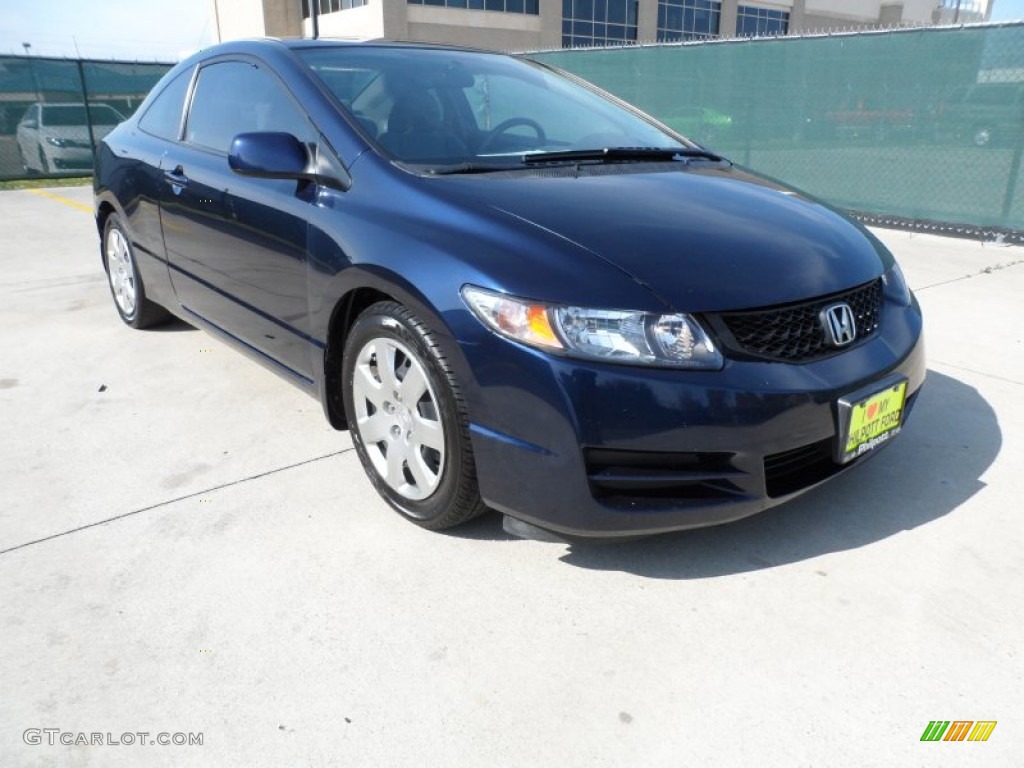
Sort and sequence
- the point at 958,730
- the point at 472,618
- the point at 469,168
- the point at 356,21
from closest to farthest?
the point at 958,730 → the point at 472,618 → the point at 469,168 → the point at 356,21

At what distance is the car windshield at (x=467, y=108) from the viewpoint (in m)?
2.74

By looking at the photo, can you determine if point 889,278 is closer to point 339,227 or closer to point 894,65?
point 339,227

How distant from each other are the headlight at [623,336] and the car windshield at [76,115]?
47.0ft

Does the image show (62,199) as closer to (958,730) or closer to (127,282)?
(127,282)

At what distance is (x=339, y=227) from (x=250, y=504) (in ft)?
3.30

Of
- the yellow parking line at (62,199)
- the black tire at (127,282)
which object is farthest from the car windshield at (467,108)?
the yellow parking line at (62,199)

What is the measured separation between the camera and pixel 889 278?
2695 mm

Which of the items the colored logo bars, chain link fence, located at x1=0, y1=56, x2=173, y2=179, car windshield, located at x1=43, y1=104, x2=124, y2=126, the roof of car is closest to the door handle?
the roof of car

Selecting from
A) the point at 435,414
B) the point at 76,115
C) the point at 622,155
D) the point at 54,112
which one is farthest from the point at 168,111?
Answer: the point at 76,115

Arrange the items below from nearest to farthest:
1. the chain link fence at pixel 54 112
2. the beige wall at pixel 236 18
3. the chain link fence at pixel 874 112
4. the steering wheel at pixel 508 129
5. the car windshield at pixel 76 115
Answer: the steering wheel at pixel 508 129 → the chain link fence at pixel 874 112 → the chain link fence at pixel 54 112 → the car windshield at pixel 76 115 → the beige wall at pixel 236 18

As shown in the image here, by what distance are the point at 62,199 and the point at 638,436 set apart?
11.6m

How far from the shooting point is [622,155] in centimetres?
299

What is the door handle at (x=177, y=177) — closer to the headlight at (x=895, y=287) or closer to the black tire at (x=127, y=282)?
the black tire at (x=127, y=282)

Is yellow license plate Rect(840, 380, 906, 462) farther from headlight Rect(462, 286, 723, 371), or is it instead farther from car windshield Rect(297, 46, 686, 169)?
car windshield Rect(297, 46, 686, 169)
